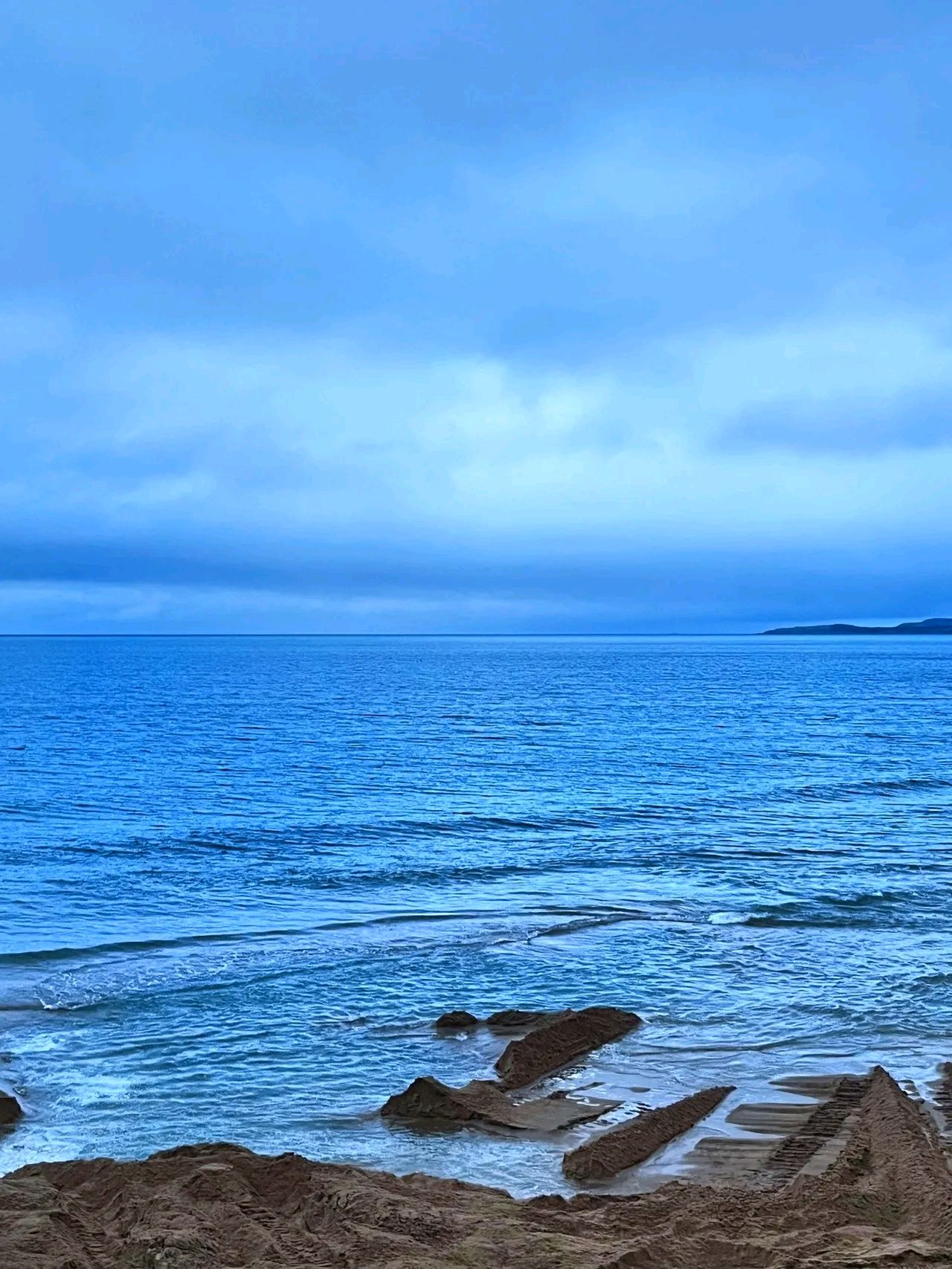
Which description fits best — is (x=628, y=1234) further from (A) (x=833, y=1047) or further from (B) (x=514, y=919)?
(B) (x=514, y=919)

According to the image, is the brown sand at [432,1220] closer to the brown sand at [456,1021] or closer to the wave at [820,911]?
the brown sand at [456,1021]

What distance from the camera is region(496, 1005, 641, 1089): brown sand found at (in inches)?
544

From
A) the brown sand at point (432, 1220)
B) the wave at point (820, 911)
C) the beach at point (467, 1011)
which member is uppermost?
the brown sand at point (432, 1220)

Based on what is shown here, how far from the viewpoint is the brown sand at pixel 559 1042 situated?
13828 mm

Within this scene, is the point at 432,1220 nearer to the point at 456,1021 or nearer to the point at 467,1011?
the point at 456,1021

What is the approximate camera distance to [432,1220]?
9359 mm

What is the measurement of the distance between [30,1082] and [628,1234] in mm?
Result: 7955

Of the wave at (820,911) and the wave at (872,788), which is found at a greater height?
the wave at (872,788)

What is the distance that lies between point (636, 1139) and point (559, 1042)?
3.16 m

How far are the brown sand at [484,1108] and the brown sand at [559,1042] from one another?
2.21 feet

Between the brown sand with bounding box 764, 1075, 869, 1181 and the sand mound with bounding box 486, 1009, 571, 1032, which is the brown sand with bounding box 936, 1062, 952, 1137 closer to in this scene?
the brown sand with bounding box 764, 1075, 869, 1181

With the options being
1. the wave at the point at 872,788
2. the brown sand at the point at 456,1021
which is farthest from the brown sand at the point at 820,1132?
the wave at the point at 872,788

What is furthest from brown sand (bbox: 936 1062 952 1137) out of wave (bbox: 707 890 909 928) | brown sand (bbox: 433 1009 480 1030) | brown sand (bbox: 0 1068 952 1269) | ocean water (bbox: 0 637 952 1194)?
wave (bbox: 707 890 909 928)

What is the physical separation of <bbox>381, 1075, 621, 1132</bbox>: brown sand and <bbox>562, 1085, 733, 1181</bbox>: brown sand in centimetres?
60
